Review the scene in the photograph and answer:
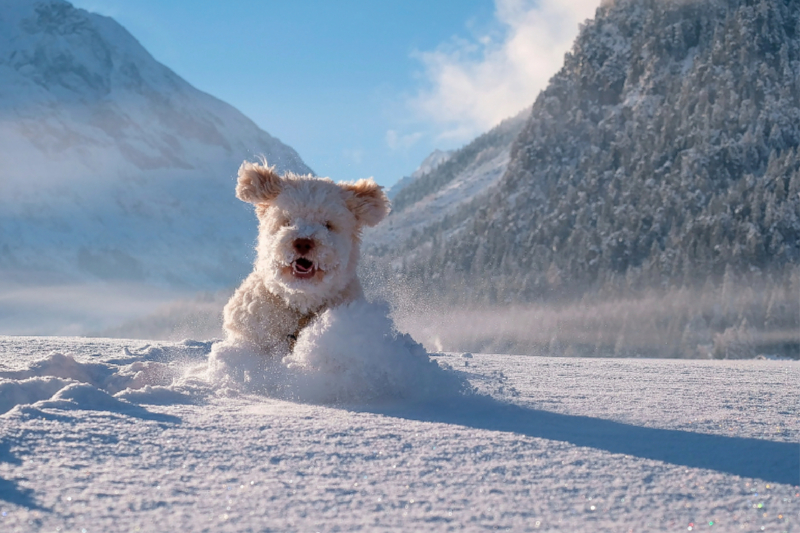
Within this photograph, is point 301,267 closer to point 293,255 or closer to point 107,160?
point 293,255

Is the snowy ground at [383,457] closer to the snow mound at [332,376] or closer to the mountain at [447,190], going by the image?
the snow mound at [332,376]

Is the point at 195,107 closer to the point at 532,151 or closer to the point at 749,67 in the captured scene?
the point at 532,151

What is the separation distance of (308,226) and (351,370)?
3.04 feet

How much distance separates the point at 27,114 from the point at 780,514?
139622 mm

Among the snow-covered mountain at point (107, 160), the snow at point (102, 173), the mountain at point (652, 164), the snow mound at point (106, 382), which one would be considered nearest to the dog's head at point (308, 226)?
the snow mound at point (106, 382)

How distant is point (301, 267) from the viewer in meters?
3.12

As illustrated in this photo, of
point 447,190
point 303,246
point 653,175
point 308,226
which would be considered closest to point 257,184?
point 308,226

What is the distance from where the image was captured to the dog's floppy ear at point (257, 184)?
3.54m

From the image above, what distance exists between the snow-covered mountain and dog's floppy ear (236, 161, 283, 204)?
2871 inches

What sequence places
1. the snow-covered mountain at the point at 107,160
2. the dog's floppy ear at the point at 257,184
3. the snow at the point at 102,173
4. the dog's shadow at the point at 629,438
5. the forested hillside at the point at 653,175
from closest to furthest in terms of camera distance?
the dog's shadow at the point at 629,438
the dog's floppy ear at the point at 257,184
the forested hillside at the point at 653,175
the snow at the point at 102,173
the snow-covered mountain at the point at 107,160

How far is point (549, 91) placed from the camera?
85.4 metres

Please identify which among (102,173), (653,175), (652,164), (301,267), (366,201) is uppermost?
(102,173)

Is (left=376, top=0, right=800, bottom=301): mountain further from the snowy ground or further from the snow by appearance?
the snowy ground

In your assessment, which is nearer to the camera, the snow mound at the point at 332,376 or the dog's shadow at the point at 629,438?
the dog's shadow at the point at 629,438
